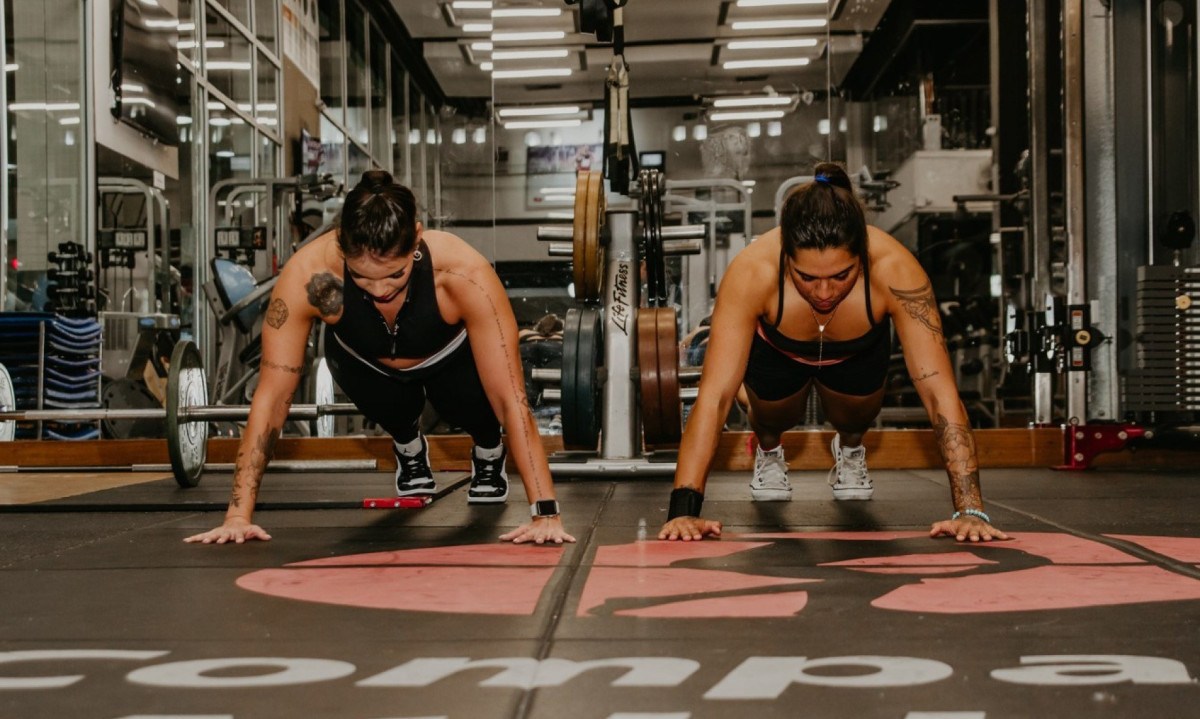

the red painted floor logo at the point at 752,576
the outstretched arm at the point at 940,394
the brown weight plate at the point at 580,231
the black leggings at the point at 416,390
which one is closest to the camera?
the red painted floor logo at the point at 752,576

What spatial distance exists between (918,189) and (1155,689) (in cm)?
624

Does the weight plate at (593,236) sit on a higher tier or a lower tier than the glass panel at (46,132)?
lower

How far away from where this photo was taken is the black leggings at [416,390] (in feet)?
10.2

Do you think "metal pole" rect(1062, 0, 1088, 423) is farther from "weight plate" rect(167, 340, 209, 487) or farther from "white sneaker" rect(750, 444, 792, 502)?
"weight plate" rect(167, 340, 209, 487)

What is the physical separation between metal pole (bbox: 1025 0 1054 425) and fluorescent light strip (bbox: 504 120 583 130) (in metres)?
2.82

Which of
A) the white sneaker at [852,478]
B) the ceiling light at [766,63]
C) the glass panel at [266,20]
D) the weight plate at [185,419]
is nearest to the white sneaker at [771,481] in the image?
the white sneaker at [852,478]

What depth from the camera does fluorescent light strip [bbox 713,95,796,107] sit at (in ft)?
22.2

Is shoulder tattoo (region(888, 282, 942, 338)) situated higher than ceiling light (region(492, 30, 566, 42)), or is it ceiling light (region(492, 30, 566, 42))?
ceiling light (region(492, 30, 566, 42))

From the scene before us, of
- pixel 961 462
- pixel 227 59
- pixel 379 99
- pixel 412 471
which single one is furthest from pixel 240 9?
pixel 961 462

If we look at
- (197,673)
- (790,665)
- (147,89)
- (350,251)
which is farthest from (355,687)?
(147,89)

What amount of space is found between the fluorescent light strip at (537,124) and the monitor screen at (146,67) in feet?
7.43

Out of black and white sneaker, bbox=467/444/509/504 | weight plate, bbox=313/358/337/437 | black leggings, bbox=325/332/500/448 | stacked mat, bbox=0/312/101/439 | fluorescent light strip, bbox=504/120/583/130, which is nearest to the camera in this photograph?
black leggings, bbox=325/332/500/448

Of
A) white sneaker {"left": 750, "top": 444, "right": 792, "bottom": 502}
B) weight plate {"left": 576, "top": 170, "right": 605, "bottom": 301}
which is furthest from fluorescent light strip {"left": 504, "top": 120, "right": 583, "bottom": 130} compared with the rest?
white sneaker {"left": 750, "top": 444, "right": 792, "bottom": 502}

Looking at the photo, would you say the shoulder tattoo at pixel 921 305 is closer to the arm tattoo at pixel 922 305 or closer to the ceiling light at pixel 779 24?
the arm tattoo at pixel 922 305
